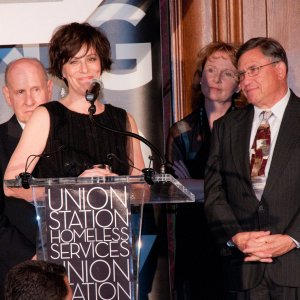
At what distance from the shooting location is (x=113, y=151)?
16.4ft

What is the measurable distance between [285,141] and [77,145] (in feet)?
3.58

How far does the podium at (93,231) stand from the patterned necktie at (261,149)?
0.93 meters

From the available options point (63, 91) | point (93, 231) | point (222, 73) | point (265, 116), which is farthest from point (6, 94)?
point (93, 231)

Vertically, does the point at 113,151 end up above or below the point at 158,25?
below

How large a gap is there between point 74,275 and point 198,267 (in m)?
1.91

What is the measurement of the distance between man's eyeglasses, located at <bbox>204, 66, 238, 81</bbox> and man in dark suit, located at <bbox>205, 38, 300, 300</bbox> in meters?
0.59

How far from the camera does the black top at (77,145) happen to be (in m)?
4.89

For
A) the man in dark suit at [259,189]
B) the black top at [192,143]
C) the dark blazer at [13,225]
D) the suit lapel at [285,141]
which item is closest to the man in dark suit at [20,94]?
the dark blazer at [13,225]

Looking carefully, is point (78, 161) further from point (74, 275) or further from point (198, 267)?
point (198, 267)

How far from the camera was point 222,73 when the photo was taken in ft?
19.0

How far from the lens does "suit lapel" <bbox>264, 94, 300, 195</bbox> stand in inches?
189

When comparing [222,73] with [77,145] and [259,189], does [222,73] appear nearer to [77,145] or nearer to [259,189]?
[259,189]

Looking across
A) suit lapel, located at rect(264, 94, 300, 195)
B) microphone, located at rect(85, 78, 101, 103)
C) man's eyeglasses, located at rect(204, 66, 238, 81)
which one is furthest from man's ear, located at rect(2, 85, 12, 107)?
suit lapel, located at rect(264, 94, 300, 195)

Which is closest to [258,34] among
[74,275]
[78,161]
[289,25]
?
[289,25]
